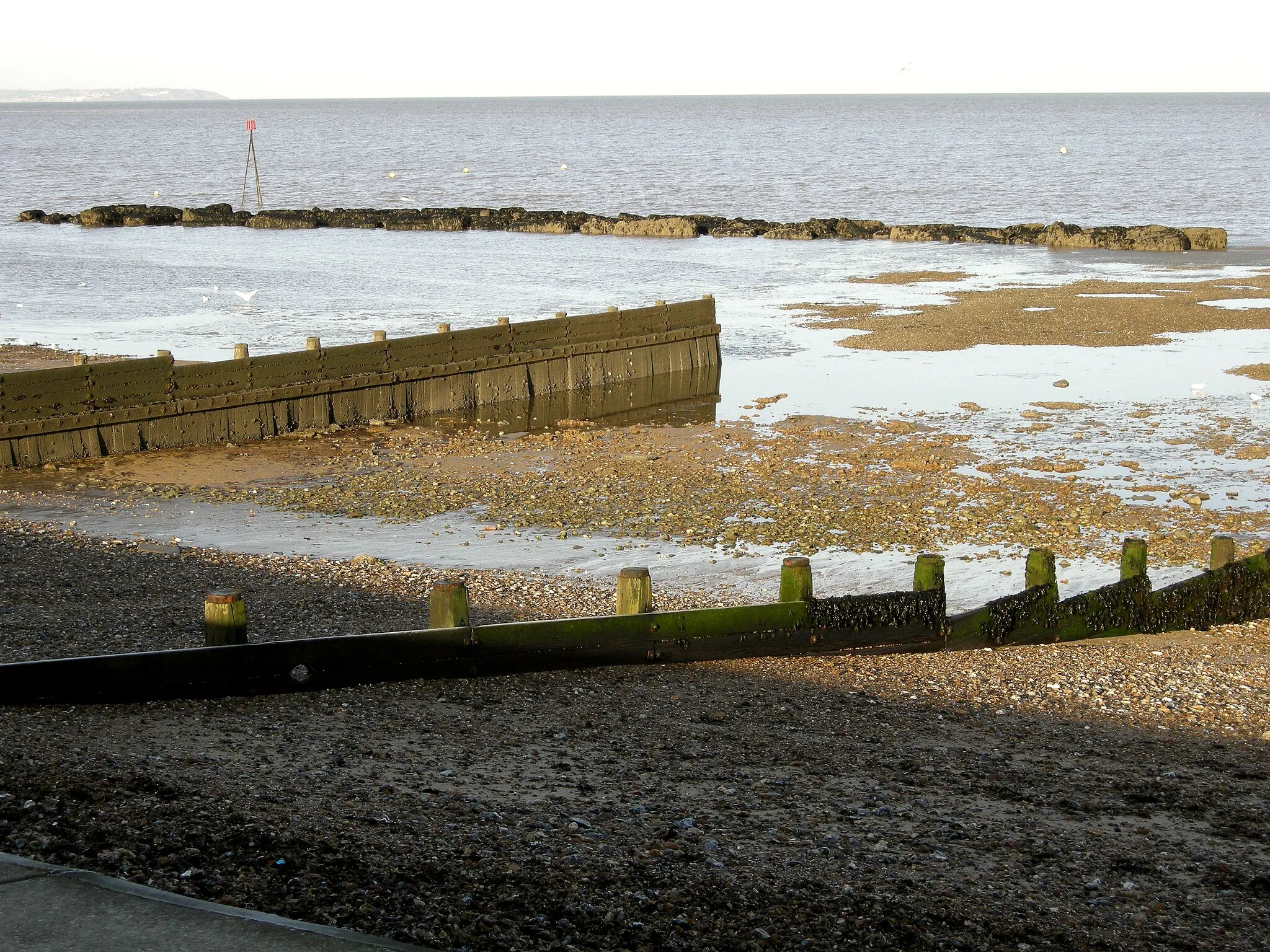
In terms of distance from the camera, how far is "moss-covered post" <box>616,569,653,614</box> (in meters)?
9.17

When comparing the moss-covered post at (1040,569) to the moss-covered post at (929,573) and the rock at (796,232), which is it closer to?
the moss-covered post at (929,573)

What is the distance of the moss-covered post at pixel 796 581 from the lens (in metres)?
9.52

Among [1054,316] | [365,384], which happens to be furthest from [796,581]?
[1054,316]

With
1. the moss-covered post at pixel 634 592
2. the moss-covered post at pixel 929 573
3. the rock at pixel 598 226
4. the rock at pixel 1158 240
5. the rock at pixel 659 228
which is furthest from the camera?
the rock at pixel 598 226

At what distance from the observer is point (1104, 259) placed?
44188mm

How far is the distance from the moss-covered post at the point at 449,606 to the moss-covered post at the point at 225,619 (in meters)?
1.17

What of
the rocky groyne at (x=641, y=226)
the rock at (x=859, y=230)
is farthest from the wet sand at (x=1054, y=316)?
the rock at (x=859, y=230)

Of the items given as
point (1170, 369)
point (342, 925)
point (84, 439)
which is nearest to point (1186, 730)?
point (342, 925)

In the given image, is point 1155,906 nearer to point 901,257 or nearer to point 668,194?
point 901,257

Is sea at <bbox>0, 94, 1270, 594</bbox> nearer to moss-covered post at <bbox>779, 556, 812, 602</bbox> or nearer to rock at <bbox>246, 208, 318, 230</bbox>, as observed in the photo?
rock at <bbox>246, 208, 318, 230</bbox>

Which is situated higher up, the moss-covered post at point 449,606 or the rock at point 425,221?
the rock at point 425,221

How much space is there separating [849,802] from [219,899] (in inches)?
129

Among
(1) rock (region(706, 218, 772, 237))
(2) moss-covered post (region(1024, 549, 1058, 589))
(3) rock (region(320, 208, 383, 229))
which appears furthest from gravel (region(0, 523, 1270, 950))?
Answer: (3) rock (region(320, 208, 383, 229))

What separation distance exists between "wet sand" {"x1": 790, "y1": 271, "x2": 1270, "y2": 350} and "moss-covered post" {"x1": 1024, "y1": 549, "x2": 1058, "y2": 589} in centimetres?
1628
